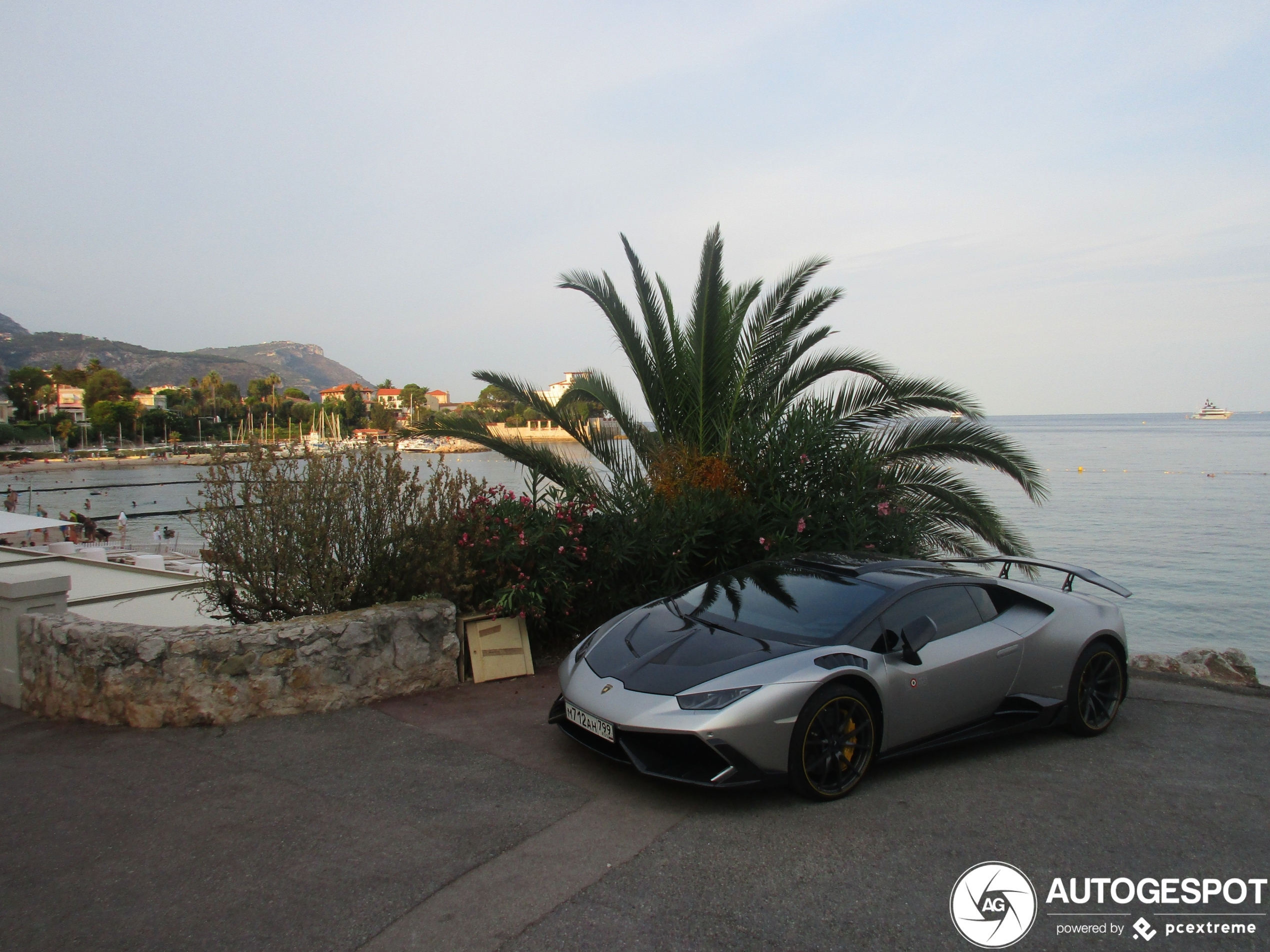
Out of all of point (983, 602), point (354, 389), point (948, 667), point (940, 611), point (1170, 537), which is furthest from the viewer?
point (354, 389)

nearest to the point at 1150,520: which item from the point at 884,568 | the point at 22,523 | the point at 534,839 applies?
the point at 884,568

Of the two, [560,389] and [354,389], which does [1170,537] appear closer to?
[560,389]

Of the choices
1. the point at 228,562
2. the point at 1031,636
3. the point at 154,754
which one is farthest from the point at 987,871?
the point at 228,562

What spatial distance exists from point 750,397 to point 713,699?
23.4 feet

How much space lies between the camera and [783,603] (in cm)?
498

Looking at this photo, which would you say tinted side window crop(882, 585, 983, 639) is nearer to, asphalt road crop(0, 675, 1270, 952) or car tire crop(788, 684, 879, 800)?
car tire crop(788, 684, 879, 800)

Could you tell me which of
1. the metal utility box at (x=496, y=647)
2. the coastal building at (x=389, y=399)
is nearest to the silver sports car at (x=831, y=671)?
the metal utility box at (x=496, y=647)

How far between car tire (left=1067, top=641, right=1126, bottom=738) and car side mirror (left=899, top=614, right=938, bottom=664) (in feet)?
4.31

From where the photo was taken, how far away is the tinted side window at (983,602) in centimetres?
512

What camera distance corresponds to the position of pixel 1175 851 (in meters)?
3.75

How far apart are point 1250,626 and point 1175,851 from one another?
19731 mm

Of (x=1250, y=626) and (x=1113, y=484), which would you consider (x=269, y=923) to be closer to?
(x=1250, y=626)

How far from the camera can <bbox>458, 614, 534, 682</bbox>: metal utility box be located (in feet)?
21.0

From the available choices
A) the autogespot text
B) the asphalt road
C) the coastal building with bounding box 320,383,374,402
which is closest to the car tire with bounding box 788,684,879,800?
the asphalt road
